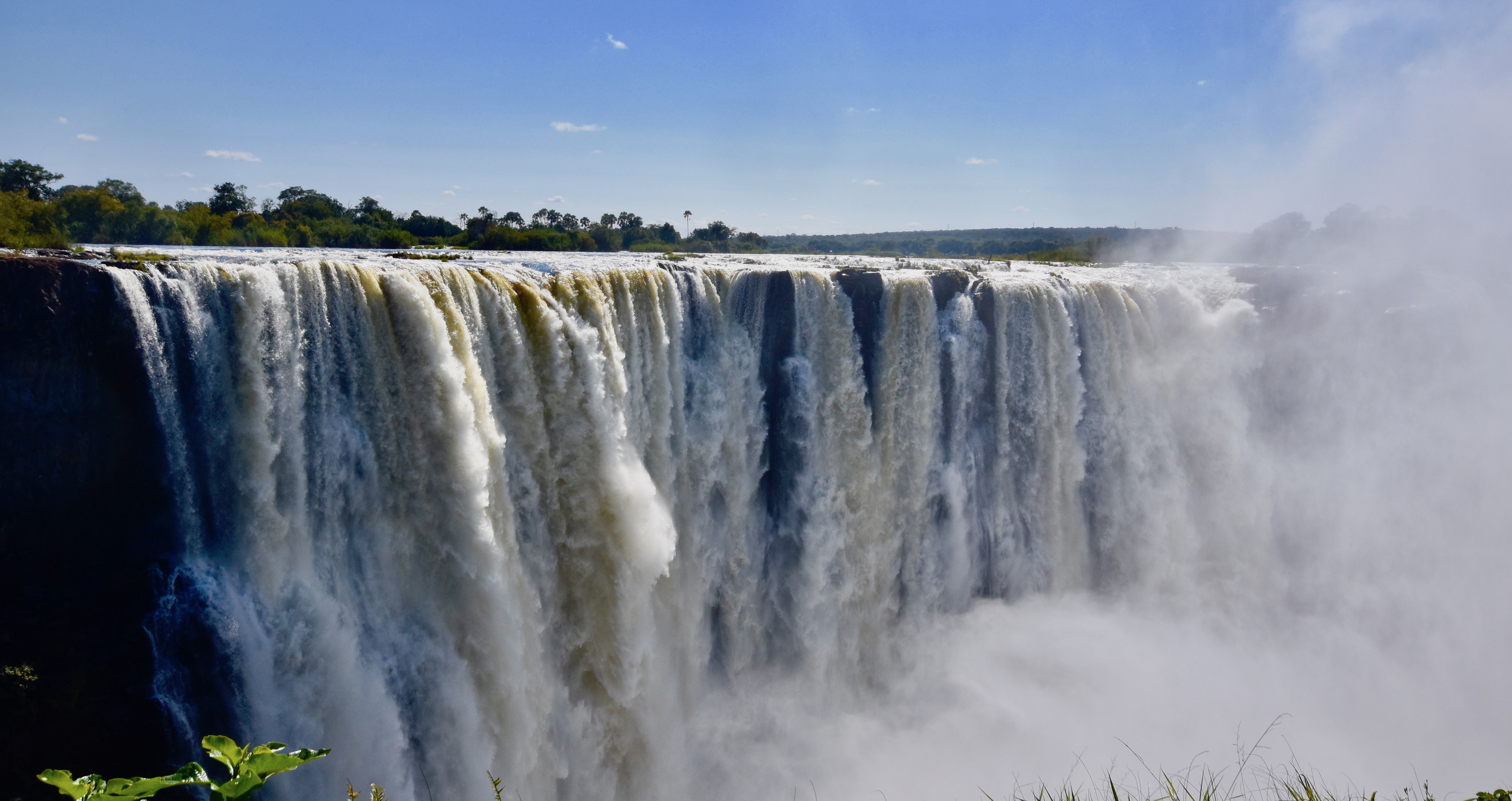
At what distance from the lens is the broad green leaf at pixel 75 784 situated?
152cm

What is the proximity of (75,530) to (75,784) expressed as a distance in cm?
804

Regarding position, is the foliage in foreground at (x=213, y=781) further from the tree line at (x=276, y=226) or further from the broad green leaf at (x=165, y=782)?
the tree line at (x=276, y=226)

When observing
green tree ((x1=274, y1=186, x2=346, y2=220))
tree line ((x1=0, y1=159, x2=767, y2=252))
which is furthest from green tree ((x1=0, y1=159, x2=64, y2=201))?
green tree ((x1=274, y1=186, x2=346, y2=220))

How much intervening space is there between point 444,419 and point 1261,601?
1582cm

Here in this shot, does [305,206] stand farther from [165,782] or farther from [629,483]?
[165,782]

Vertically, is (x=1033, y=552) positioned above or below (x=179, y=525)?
below

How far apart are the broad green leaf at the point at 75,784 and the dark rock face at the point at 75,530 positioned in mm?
7568

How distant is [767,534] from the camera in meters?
13.5

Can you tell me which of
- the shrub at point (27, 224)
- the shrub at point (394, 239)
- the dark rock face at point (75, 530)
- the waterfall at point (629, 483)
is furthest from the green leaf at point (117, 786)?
the shrub at point (394, 239)

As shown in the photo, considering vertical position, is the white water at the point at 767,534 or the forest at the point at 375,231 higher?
the forest at the point at 375,231

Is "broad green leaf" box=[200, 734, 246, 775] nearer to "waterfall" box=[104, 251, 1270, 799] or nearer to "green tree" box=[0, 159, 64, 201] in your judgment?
"waterfall" box=[104, 251, 1270, 799]

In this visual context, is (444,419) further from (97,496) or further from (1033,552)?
(1033,552)

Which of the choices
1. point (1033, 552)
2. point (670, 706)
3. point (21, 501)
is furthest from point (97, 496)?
point (1033, 552)

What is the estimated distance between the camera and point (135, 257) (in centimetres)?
983
